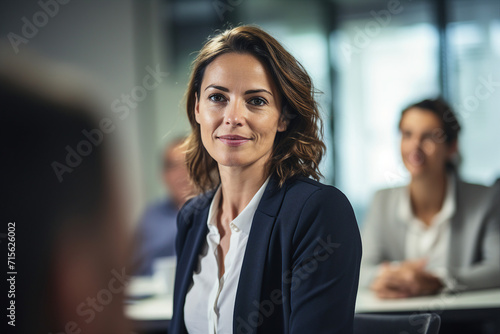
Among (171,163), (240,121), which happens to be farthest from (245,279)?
(171,163)

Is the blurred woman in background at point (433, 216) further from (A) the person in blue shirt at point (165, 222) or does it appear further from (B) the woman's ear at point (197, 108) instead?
(B) the woman's ear at point (197, 108)

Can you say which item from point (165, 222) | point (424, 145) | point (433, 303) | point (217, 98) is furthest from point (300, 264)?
point (165, 222)

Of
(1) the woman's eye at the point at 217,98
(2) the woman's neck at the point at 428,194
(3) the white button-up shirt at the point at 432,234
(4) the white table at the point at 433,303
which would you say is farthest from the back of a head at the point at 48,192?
(2) the woman's neck at the point at 428,194

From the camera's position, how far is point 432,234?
255cm

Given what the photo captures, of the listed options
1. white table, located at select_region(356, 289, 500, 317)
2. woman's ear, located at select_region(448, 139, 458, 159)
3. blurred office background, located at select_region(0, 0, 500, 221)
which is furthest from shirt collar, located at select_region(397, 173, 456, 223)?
blurred office background, located at select_region(0, 0, 500, 221)

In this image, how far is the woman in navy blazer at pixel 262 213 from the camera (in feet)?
3.63

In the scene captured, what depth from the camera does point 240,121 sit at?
1.23 metres

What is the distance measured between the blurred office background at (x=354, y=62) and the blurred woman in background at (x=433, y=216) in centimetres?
206

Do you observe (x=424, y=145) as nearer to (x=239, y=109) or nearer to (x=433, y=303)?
(x=433, y=303)

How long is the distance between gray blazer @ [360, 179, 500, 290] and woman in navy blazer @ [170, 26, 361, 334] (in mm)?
1251

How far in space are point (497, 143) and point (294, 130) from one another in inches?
160

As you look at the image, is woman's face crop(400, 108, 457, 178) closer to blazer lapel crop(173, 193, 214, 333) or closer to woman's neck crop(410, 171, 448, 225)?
woman's neck crop(410, 171, 448, 225)

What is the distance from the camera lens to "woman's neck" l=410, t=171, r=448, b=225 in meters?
2.62

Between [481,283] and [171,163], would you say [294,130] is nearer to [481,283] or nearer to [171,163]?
[481,283]
